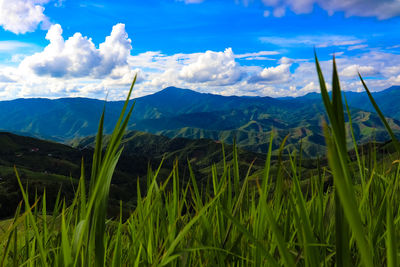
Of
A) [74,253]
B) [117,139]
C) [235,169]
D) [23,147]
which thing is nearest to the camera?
[117,139]

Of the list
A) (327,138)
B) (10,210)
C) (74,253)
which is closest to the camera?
(327,138)

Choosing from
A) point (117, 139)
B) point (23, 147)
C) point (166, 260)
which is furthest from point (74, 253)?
point (23, 147)

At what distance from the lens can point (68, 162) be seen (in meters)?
178

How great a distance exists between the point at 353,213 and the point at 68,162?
7633 inches

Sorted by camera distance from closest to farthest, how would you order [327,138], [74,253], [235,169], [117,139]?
1. [327,138]
2. [117,139]
3. [74,253]
4. [235,169]

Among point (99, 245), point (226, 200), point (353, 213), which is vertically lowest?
point (226, 200)

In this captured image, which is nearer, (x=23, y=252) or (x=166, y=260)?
(x=166, y=260)

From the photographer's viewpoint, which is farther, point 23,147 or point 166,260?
point 23,147

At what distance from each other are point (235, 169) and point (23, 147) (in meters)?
223

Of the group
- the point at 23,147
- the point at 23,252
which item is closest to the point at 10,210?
the point at 23,252

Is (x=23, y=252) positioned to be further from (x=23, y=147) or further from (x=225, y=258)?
(x=23, y=147)

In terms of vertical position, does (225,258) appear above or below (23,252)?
above

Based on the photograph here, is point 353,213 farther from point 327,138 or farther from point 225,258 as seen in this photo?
point 225,258

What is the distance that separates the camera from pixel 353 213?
0.51 metres
